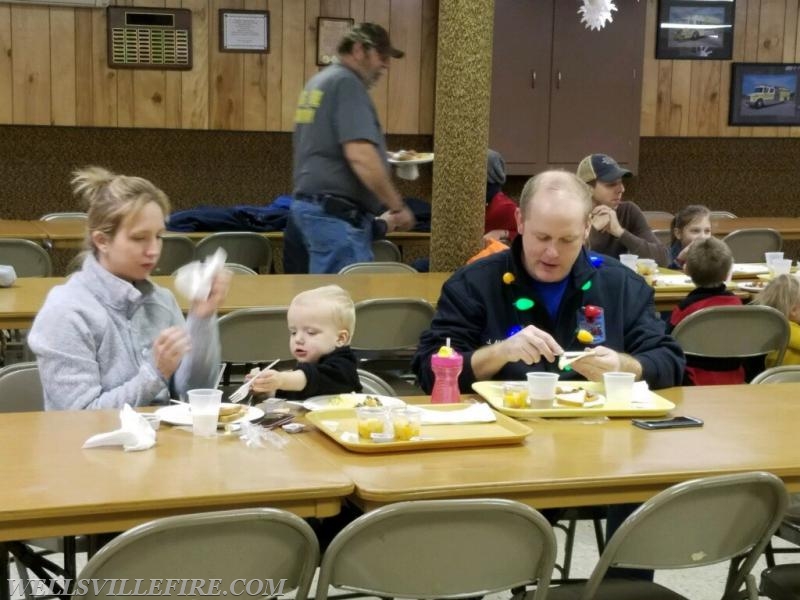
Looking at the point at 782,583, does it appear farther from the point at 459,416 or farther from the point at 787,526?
the point at 459,416

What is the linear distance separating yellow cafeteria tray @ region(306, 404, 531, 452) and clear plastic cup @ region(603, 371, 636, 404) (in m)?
0.29

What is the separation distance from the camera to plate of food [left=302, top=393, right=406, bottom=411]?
9.07ft

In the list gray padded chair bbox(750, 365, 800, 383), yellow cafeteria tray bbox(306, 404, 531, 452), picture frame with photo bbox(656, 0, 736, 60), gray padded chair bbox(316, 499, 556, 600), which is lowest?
gray padded chair bbox(316, 499, 556, 600)

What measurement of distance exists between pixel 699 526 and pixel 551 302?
104 centimetres

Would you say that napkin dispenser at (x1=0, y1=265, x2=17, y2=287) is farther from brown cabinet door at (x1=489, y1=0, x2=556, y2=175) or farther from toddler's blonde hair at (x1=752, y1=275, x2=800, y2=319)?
brown cabinet door at (x1=489, y1=0, x2=556, y2=175)

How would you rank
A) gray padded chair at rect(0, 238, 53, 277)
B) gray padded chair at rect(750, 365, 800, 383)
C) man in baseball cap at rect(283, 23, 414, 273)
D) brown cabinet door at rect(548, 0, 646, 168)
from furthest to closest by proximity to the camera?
brown cabinet door at rect(548, 0, 646, 168) < gray padded chair at rect(0, 238, 53, 277) < man in baseball cap at rect(283, 23, 414, 273) < gray padded chair at rect(750, 365, 800, 383)

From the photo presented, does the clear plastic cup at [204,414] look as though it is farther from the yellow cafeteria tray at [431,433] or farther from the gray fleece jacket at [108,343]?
the gray fleece jacket at [108,343]

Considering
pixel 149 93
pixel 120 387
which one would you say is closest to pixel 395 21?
pixel 149 93

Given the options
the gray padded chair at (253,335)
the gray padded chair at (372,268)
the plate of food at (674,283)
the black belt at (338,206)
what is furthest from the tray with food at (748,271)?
the gray padded chair at (253,335)

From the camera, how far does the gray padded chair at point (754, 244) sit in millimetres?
7977

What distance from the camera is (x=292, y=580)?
7.13ft

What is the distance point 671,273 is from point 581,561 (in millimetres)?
2158

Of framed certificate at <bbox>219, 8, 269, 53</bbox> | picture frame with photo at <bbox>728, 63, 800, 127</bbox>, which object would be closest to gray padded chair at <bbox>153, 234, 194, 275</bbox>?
framed certificate at <bbox>219, 8, 269, 53</bbox>

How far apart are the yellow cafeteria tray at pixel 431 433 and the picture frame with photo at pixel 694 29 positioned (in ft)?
24.8
